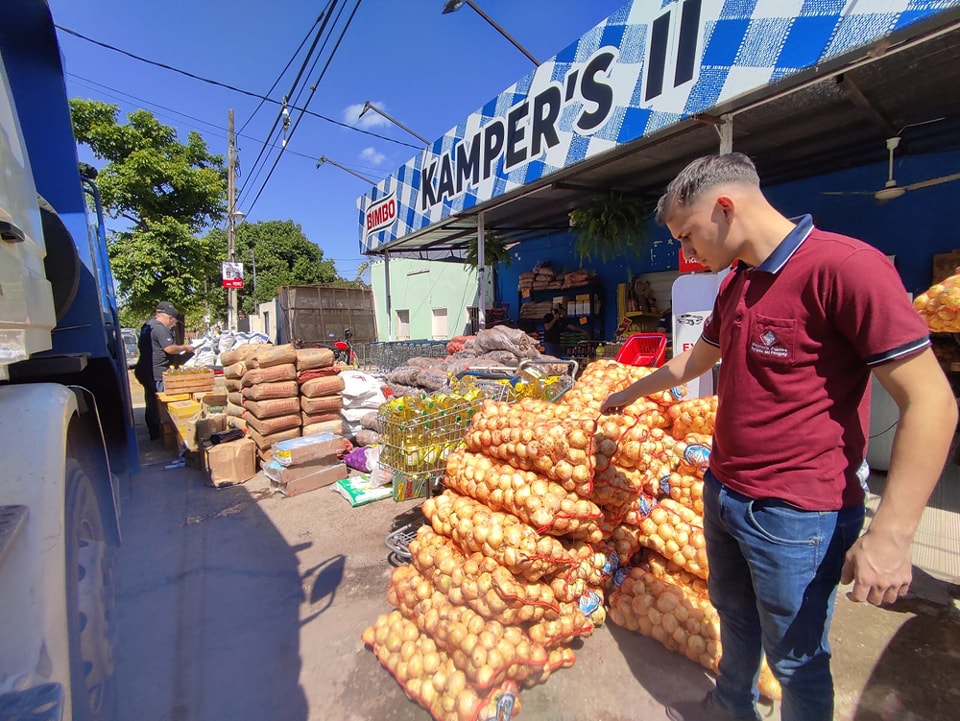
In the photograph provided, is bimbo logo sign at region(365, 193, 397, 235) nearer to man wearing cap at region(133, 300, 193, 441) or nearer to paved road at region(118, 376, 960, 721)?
man wearing cap at region(133, 300, 193, 441)

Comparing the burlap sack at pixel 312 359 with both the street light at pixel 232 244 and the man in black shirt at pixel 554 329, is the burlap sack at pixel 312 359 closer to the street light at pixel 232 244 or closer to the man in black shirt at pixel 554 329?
the man in black shirt at pixel 554 329

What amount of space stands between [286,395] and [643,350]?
4.54 m

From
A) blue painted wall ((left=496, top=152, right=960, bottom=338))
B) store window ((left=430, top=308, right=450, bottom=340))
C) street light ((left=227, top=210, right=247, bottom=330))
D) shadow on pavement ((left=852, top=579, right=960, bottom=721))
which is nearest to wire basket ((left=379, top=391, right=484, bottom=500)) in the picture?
shadow on pavement ((left=852, top=579, right=960, bottom=721))

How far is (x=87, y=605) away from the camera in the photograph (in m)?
1.96

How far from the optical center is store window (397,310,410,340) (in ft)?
59.9

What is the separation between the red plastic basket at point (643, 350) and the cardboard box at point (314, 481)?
346 centimetres

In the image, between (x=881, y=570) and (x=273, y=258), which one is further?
(x=273, y=258)

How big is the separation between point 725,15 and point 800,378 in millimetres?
4008

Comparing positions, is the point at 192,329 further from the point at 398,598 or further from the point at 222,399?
the point at 398,598

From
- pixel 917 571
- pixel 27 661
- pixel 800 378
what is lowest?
pixel 917 571

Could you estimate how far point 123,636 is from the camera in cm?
270

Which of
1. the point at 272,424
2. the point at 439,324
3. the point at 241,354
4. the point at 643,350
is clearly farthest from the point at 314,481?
the point at 439,324

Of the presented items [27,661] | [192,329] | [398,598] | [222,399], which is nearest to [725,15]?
[398,598]

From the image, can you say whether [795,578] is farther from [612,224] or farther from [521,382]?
[612,224]
